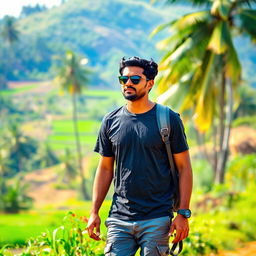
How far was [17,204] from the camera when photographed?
132 ft

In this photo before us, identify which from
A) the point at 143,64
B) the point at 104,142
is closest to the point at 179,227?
the point at 104,142

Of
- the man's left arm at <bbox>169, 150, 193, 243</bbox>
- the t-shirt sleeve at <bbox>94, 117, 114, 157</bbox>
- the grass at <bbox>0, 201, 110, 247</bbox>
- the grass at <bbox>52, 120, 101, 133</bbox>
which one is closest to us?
the man's left arm at <bbox>169, 150, 193, 243</bbox>

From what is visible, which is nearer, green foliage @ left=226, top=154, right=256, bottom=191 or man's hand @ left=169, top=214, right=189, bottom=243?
man's hand @ left=169, top=214, right=189, bottom=243

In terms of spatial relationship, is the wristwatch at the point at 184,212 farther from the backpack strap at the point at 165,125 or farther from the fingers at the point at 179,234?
the backpack strap at the point at 165,125

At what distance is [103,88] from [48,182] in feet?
328

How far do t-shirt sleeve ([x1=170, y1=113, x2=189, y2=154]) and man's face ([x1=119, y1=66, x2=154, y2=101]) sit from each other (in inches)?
10.0

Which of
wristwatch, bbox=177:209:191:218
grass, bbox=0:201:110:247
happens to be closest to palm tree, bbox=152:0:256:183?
grass, bbox=0:201:110:247

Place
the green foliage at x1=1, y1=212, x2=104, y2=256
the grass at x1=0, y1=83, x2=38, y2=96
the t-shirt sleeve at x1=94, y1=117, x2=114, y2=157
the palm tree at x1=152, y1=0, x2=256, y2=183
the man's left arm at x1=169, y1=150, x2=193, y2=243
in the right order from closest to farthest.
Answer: the man's left arm at x1=169, y1=150, x2=193, y2=243
the t-shirt sleeve at x1=94, y1=117, x2=114, y2=157
the green foliage at x1=1, y1=212, x2=104, y2=256
the palm tree at x1=152, y1=0, x2=256, y2=183
the grass at x1=0, y1=83, x2=38, y2=96

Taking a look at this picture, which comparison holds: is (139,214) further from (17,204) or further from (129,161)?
(17,204)

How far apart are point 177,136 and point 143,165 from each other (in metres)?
0.28

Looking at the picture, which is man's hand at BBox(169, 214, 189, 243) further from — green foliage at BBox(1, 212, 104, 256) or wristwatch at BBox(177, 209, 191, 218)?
green foliage at BBox(1, 212, 104, 256)

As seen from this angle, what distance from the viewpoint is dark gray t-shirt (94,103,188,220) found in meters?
3.24

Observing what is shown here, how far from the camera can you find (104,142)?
136 inches

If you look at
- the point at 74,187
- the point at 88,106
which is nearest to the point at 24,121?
the point at 88,106
